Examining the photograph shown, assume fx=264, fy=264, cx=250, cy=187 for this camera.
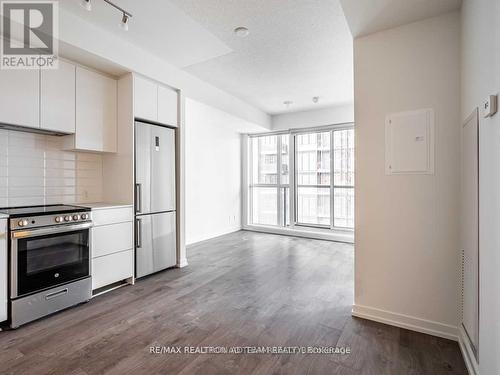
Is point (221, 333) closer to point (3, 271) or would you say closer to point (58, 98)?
point (3, 271)

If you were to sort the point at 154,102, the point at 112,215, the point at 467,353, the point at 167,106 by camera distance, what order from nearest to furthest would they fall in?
the point at 467,353, the point at 112,215, the point at 154,102, the point at 167,106

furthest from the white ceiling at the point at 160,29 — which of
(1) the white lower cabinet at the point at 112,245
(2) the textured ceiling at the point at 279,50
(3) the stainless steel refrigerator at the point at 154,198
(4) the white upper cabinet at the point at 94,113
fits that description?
(1) the white lower cabinet at the point at 112,245

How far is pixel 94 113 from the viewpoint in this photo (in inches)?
120

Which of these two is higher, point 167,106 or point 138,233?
point 167,106

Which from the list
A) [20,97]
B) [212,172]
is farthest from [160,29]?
[212,172]

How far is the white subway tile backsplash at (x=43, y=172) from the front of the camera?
2.64m

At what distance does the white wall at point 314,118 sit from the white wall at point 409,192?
3.16 metres

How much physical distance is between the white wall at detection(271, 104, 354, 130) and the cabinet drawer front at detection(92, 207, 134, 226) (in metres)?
4.11

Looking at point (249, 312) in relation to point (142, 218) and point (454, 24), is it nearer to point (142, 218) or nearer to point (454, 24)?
point (142, 218)

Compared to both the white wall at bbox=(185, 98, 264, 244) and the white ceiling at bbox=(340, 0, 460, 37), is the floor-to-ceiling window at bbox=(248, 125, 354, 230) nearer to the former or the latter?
the white wall at bbox=(185, 98, 264, 244)

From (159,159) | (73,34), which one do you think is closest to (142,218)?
(159,159)

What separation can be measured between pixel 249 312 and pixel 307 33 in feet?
9.42

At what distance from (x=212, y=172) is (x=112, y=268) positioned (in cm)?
332

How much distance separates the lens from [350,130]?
5590 millimetres
